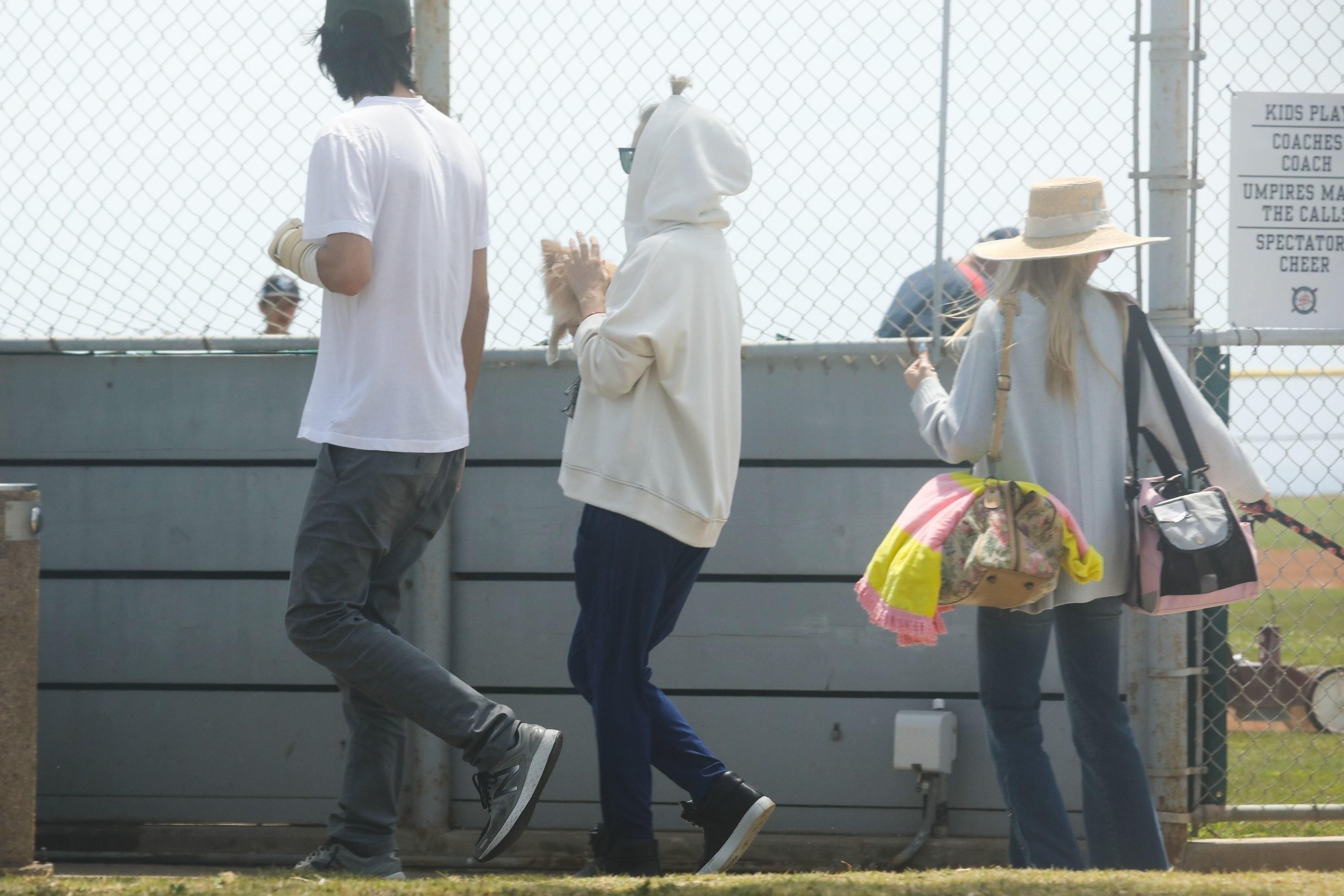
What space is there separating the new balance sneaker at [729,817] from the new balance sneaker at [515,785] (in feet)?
1.61

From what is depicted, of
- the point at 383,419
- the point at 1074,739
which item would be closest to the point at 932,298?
the point at 1074,739

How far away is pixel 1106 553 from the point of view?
9.75ft

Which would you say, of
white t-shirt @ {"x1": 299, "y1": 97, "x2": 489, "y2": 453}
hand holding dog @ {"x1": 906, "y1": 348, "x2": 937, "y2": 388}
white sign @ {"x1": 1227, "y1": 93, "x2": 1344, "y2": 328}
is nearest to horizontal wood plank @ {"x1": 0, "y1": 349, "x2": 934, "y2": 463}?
hand holding dog @ {"x1": 906, "y1": 348, "x2": 937, "y2": 388}

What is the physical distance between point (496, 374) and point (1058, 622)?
1.74 meters

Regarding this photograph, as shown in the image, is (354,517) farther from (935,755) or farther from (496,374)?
(935,755)

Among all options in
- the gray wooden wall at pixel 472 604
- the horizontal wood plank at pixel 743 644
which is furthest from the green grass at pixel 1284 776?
the horizontal wood plank at pixel 743 644

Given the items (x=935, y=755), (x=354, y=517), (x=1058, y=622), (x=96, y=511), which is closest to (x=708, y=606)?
(x=935, y=755)

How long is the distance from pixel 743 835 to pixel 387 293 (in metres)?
1.47

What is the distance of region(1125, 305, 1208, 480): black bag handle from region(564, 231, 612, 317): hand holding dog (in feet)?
4.01

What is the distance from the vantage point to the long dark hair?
2.90 m

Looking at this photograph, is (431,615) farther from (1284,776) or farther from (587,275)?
(1284,776)

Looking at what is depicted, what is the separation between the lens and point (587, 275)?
311cm

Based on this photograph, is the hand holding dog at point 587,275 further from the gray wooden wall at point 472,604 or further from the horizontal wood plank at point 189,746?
the horizontal wood plank at point 189,746

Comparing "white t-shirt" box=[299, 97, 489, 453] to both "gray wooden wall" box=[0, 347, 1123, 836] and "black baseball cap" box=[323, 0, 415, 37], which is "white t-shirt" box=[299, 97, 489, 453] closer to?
"black baseball cap" box=[323, 0, 415, 37]
